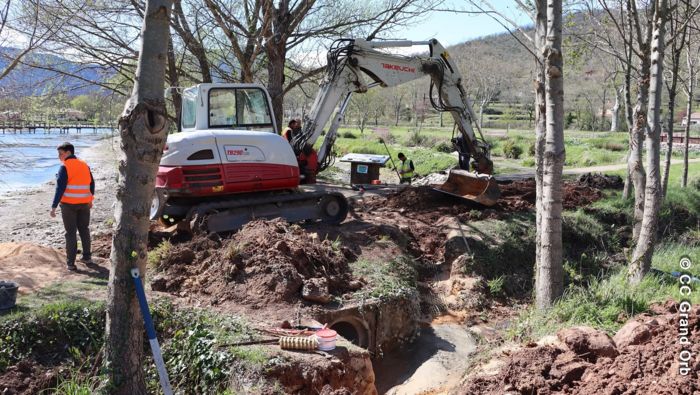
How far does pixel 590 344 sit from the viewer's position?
15.3 ft

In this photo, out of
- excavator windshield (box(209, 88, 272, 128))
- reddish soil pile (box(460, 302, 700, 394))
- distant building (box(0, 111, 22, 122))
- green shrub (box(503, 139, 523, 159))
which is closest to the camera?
reddish soil pile (box(460, 302, 700, 394))

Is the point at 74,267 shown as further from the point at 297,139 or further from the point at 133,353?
the point at 297,139

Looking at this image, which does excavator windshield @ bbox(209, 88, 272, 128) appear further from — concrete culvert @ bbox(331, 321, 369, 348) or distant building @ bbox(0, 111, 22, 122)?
concrete culvert @ bbox(331, 321, 369, 348)

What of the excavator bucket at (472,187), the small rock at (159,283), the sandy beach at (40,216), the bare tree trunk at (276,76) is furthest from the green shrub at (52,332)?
the bare tree trunk at (276,76)

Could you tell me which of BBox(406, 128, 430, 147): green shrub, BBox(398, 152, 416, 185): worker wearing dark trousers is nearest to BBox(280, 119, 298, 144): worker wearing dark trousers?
→ BBox(398, 152, 416, 185): worker wearing dark trousers

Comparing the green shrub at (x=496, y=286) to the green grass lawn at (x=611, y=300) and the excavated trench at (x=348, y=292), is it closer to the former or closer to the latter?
the excavated trench at (x=348, y=292)

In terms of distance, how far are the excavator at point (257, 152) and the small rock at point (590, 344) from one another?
597 cm

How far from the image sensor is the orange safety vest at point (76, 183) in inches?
309

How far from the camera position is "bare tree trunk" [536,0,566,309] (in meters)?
6.25

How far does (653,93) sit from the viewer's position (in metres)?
7.34

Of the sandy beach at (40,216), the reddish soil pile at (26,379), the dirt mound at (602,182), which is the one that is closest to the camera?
the reddish soil pile at (26,379)

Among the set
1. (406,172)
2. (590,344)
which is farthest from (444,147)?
(590,344)

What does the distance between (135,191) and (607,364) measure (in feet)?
12.4

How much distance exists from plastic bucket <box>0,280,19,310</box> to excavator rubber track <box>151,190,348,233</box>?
2939 mm
